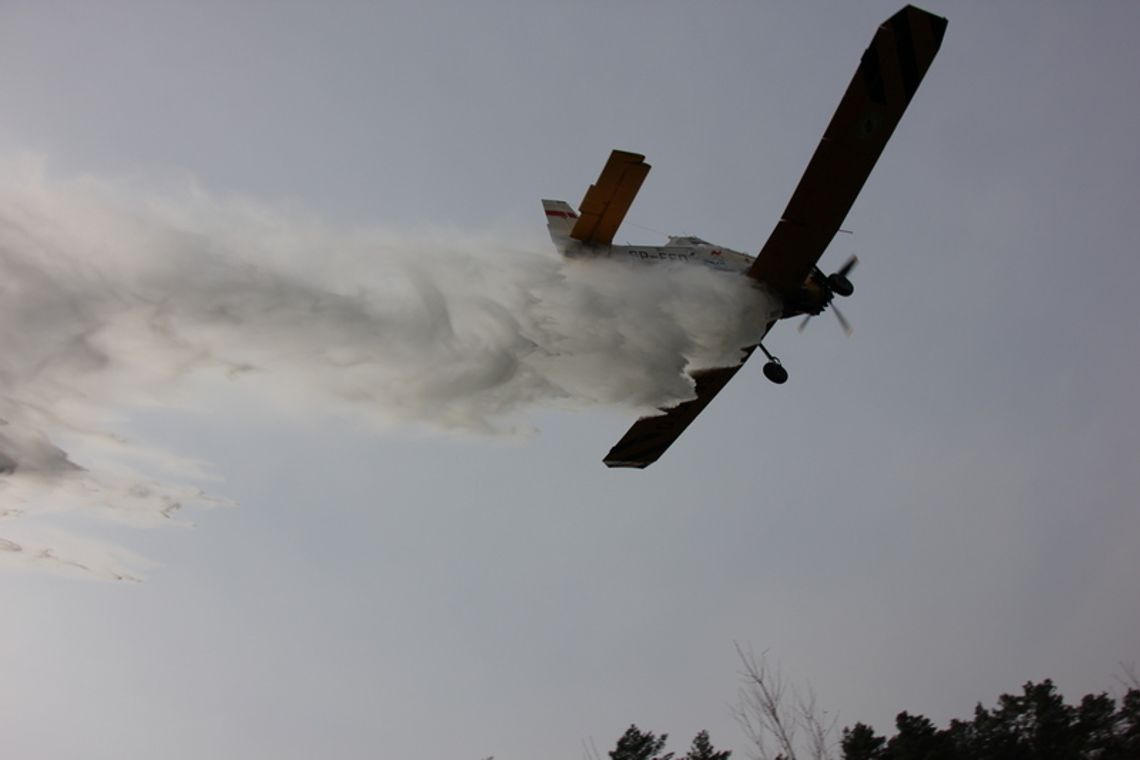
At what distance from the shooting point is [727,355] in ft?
45.5

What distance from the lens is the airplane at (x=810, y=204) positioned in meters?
11.4

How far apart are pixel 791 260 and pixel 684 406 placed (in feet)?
10.7

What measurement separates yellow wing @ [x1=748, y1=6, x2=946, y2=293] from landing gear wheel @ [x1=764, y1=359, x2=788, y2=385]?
1526mm

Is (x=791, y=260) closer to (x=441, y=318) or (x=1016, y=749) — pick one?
(x=441, y=318)

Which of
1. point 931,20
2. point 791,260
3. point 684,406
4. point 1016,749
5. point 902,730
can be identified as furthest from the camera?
point 1016,749

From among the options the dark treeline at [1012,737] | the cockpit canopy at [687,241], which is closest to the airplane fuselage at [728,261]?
the cockpit canopy at [687,241]

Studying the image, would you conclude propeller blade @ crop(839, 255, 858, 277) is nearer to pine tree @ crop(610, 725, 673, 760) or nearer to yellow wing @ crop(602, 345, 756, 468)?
yellow wing @ crop(602, 345, 756, 468)

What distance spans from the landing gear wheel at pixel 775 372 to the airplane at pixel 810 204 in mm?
15

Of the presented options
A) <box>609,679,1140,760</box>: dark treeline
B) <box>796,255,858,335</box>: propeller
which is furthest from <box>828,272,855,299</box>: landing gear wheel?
<box>609,679,1140,760</box>: dark treeline

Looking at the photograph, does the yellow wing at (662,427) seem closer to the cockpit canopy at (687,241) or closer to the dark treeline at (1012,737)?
the cockpit canopy at (687,241)

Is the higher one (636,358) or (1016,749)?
(636,358)

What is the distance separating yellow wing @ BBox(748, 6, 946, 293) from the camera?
11.3 meters

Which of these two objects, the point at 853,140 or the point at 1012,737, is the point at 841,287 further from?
the point at 1012,737

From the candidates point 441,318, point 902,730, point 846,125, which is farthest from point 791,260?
point 902,730
